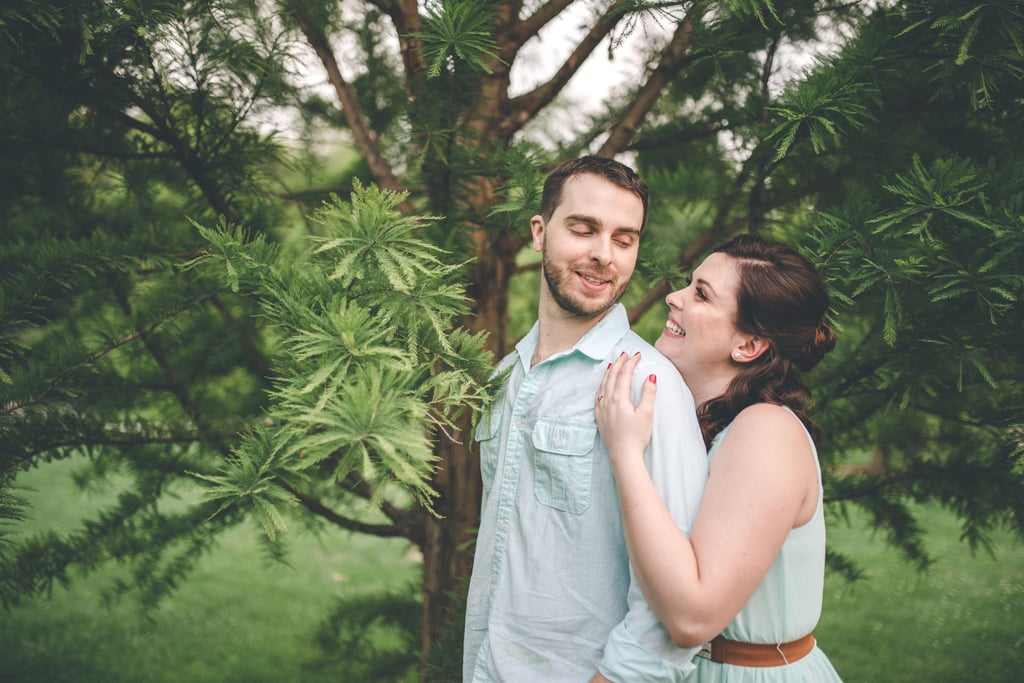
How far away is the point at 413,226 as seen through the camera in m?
1.30

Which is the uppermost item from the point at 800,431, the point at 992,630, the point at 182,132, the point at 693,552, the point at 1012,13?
the point at 1012,13

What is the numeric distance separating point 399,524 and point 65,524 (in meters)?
4.61

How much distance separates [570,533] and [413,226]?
784 mm

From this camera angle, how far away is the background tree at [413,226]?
133 cm

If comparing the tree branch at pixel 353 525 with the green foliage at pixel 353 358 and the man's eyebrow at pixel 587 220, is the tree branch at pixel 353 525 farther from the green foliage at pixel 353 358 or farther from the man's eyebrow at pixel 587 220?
the man's eyebrow at pixel 587 220

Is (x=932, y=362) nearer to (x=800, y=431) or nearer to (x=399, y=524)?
(x=800, y=431)

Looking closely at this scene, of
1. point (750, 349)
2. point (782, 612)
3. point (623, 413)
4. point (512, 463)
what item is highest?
point (750, 349)

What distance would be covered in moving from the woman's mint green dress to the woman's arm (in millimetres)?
117

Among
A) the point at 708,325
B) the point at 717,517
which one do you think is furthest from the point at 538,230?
the point at 717,517

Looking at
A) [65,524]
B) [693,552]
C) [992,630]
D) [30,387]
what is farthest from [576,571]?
[65,524]

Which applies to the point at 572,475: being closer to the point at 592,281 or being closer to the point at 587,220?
the point at 592,281

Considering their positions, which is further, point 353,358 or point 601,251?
point 601,251

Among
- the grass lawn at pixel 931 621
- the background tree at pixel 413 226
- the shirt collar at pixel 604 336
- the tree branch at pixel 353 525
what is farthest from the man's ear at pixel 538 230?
the grass lawn at pixel 931 621

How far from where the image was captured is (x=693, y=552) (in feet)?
4.18
